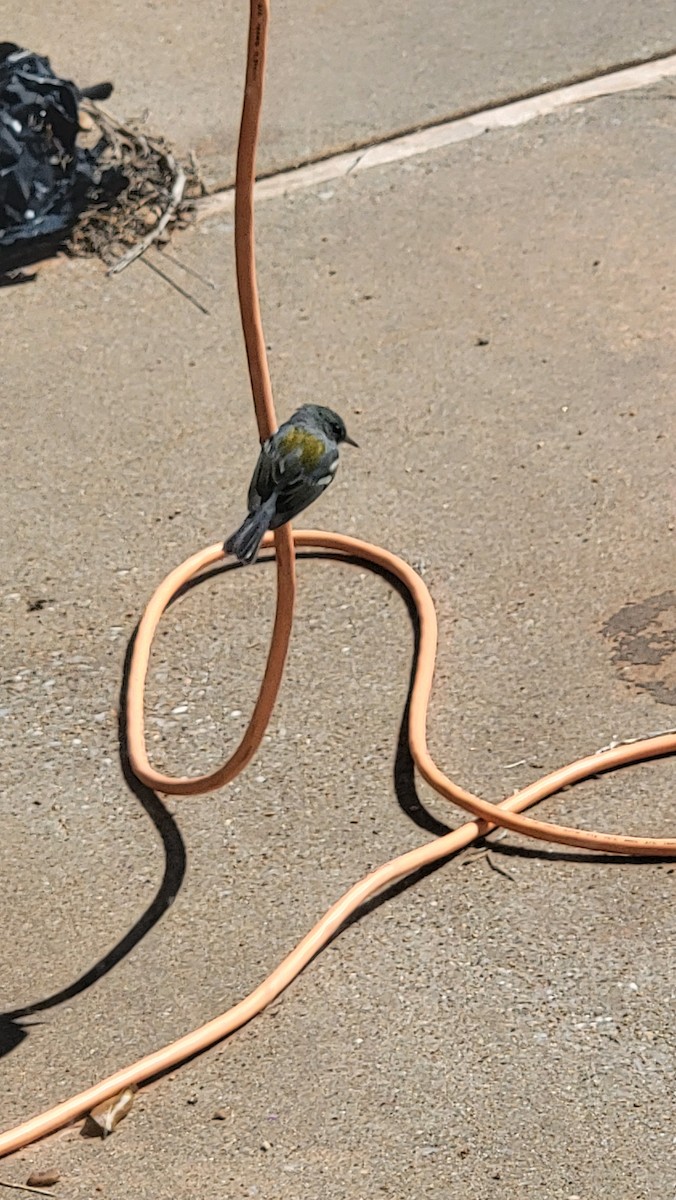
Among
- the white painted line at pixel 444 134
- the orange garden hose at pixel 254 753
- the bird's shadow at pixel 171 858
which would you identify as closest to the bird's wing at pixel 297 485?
the orange garden hose at pixel 254 753

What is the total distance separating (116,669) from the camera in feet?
11.5

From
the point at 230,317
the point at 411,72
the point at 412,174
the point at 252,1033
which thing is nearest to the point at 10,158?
the point at 230,317

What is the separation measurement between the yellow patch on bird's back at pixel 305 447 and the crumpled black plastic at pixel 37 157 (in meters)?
3.02

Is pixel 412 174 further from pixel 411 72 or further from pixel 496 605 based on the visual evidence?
pixel 496 605

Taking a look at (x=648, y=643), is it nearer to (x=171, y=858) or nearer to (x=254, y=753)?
(x=254, y=753)

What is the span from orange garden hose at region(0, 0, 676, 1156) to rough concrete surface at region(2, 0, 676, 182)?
2.69 m

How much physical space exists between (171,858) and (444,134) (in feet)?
11.8

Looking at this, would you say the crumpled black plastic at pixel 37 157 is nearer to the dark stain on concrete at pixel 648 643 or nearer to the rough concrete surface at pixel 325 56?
the rough concrete surface at pixel 325 56

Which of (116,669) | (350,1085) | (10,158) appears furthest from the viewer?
(10,158)

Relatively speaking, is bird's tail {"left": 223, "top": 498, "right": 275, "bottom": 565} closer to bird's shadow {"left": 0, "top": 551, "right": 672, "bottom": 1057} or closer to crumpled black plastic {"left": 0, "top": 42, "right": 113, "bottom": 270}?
bird's shadow {"left": 0, "top": 551, "right": 672, "bottom": 1057}

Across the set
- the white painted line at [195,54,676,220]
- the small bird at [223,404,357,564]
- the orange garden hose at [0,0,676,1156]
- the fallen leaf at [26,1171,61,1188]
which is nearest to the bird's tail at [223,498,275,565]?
the small bird at [223,404,357,564]

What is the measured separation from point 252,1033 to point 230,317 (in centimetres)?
271

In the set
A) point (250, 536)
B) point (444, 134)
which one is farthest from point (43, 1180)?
point (444, 134)

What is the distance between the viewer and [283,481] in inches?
92.4
